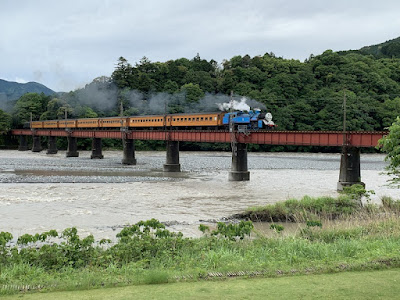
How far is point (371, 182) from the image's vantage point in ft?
141

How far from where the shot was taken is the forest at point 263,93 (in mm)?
100125

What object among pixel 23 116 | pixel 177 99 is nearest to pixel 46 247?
pixel 177 99

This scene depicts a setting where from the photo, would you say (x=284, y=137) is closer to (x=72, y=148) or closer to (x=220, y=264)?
(x=220, y=264)

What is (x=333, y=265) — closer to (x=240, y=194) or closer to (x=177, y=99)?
(x=240, y=194)

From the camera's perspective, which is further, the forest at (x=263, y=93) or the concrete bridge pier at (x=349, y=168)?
the forest at (x=263, y=93)

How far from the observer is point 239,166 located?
45.3m

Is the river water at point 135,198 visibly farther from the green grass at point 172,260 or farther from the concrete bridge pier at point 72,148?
the concrete bridge pier at point 72,148

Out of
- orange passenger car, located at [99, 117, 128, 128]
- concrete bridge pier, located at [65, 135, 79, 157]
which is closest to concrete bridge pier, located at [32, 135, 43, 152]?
concrete bridge pier, located at [65, 135, 79, 157]

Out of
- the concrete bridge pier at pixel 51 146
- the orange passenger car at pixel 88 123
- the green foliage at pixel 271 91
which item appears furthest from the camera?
the green foliage at pixel 271 91

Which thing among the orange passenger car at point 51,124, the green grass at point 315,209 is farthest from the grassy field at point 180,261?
the orange passenger car at point 51,124

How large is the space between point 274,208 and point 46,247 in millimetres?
13917

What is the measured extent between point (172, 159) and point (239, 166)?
12.5 m

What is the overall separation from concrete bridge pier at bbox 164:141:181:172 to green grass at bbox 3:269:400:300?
46.8m

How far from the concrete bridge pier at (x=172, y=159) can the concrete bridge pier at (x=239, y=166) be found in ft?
36.7
